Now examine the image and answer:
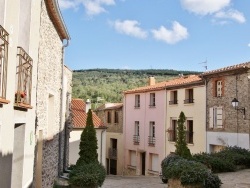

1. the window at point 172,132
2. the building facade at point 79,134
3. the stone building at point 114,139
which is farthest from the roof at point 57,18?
the stone building at point 114,139

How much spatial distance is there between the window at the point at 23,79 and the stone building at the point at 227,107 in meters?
15.4

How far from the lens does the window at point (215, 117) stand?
73.6ft

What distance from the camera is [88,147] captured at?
1444cm

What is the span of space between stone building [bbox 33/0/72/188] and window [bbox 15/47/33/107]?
126cm

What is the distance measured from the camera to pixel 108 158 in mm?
35562

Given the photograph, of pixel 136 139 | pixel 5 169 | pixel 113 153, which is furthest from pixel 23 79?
→ pixel 113 153

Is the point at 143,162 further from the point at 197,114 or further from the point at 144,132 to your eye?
the point at 197,114

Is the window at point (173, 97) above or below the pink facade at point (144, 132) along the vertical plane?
above

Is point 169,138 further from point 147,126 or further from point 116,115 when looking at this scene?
point 116,115

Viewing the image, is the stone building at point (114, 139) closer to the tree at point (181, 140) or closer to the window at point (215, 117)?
the window at point (215, 117)

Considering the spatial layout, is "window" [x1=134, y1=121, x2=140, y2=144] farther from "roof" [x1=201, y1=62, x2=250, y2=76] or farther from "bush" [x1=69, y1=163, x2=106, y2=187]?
"bush" [x1=69, y1=163, x2=106, y2=187]

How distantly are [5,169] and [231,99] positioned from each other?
18049 mm

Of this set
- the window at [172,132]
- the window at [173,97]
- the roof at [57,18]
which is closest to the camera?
the roof at [57,18]

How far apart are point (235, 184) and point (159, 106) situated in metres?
16.6
